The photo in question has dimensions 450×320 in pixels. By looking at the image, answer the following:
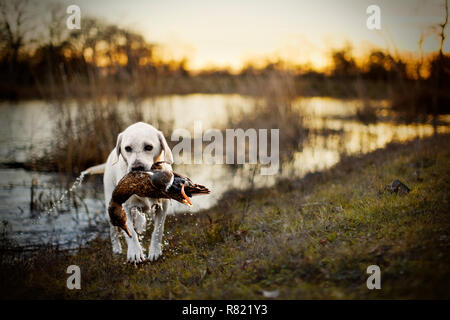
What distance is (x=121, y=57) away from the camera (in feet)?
29.3

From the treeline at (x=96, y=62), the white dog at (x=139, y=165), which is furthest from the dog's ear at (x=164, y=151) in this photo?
the treeline at (x=96, y=62)

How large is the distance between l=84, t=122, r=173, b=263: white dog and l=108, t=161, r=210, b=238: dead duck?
0.19m

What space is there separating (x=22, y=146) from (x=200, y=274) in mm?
9113

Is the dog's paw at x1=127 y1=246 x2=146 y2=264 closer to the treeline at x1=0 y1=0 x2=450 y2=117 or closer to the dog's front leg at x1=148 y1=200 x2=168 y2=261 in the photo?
the dog's front leg at x1=148 y1=200 x2=168 y2=261

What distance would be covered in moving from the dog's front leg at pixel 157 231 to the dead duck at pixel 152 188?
427 millimetres

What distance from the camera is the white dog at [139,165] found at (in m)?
4.22

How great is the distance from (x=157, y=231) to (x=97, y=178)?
460 centimetres

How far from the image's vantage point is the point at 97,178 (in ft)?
28.0

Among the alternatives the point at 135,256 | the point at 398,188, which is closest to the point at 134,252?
the point at 135,256

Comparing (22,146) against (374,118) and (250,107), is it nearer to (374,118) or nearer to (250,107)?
(250,107)

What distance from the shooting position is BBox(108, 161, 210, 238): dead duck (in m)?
3.77

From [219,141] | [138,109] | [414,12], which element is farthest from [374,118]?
[138,109]

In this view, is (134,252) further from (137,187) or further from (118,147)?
(118,147)
